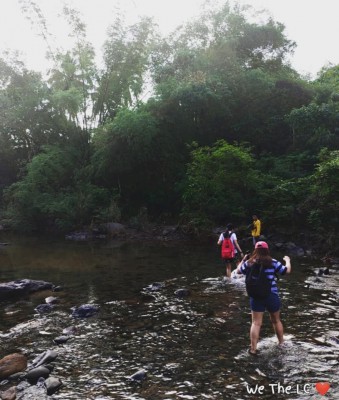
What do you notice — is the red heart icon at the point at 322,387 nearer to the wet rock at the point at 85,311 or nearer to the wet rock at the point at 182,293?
the wet rock at the point at 182,293

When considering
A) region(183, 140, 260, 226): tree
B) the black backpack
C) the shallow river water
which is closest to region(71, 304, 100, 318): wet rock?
the shallow river water

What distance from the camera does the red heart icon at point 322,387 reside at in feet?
15.0

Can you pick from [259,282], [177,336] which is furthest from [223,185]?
[259,282]

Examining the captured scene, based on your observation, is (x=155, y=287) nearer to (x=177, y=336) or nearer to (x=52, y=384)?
(x=177, y=336)

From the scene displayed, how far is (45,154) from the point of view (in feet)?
91.6

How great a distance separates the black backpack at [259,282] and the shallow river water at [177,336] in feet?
3.40

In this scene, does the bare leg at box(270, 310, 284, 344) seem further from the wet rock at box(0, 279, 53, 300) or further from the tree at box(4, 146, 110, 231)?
the tree at box(4, 146, 110, 231)

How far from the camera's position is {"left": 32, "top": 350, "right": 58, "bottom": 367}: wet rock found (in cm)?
575

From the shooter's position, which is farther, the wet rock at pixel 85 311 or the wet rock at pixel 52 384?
the wet rock at pixel 85 311

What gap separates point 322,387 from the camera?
4656 mm

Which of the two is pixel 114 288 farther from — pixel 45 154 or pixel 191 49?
pixel 191 49

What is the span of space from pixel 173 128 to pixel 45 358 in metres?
22.2

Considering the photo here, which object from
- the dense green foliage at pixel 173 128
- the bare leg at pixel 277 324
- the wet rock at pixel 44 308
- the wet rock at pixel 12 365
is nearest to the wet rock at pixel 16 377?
the wet rock at pixel 12 365

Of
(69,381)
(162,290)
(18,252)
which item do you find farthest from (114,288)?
(18,252)
